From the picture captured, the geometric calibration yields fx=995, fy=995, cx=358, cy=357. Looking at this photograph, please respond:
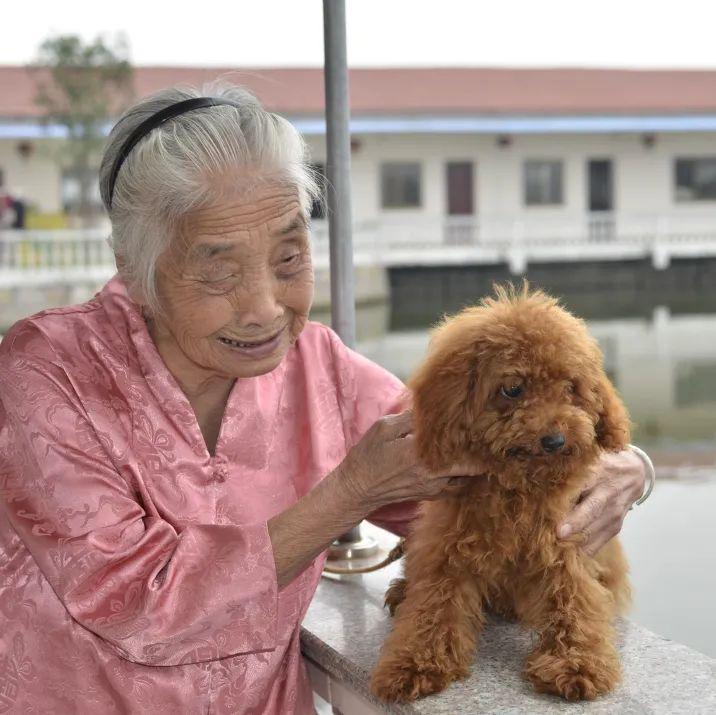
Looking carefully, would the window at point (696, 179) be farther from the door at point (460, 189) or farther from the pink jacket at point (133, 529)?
the pink jacket at point (133, 529)

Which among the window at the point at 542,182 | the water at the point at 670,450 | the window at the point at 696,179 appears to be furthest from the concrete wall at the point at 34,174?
the window at the point at 696,179

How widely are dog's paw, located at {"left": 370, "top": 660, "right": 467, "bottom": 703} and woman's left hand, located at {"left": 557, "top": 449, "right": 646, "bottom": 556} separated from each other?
0.82 ft

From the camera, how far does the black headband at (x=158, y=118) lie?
1.28 metres

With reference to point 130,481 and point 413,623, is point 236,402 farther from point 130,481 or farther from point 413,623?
point 413,623

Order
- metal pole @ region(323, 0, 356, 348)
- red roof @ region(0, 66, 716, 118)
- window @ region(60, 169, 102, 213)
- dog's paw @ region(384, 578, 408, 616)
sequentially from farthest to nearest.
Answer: red roof @ region(0, 66, 716, 118) < window @ region(60, 169, 102, 213) < metal pole @ region(323, 0, 356, 348) < dog's paw @ region(384, 578, 408, 616)

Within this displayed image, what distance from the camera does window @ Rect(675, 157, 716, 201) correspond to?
18562mm

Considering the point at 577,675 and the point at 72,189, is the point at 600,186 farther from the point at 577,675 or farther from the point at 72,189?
the point at 577,675

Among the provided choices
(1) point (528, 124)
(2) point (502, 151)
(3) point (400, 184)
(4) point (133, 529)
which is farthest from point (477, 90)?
(4) point (133, 529)

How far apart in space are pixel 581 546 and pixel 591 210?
58.6 feet

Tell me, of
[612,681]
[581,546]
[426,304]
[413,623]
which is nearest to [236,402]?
[413,623]

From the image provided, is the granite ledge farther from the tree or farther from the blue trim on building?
the blue trim on building

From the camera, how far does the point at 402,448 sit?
131 centimetres

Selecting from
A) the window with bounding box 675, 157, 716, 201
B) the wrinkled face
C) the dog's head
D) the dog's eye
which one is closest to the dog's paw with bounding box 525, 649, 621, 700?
the dog's head

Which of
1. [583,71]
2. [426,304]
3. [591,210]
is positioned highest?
[583,71]
